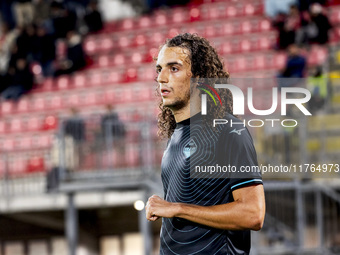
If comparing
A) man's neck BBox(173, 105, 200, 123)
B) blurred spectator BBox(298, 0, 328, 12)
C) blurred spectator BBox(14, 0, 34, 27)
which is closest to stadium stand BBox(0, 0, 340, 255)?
blurred spectator BBox(298, 0, 328, 12)

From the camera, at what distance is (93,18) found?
15.0m

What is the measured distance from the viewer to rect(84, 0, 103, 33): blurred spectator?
1491 cm

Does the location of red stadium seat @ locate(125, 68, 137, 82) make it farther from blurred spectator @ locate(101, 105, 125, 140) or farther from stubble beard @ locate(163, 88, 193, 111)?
stubble beard @ locate(163, 88, 193, 111)

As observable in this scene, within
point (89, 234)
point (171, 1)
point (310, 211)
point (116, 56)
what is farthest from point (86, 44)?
point (310, 211)

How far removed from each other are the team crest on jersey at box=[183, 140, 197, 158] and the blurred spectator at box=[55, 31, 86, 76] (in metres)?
11.7

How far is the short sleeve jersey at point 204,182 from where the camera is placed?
188cm

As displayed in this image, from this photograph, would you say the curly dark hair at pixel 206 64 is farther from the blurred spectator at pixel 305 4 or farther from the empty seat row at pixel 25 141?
the blurred spectator at pixel 305 4

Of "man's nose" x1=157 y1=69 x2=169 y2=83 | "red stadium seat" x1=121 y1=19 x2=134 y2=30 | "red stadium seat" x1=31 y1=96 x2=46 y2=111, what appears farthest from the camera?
"red stadium seat" x1=121 y1=19 x2=134 y2=30

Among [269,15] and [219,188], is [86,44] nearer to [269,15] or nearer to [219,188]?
[269,15]

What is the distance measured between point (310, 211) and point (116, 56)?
7.72 metres

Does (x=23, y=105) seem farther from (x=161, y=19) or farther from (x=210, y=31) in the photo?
(x=210, y=31)

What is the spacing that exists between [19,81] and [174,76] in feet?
39.1

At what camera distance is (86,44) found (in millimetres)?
14789

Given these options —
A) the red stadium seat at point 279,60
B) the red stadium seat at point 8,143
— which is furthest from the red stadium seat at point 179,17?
the red stadium seat at point 8,143
